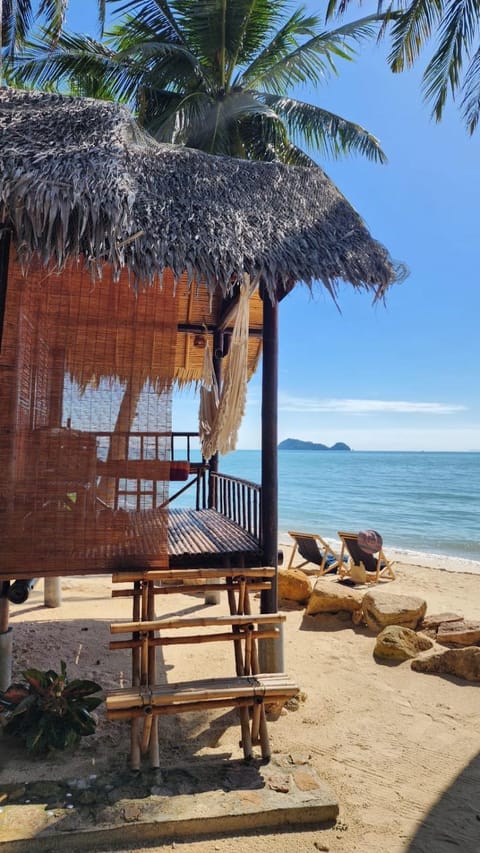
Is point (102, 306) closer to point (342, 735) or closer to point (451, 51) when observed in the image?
point (342, 735)

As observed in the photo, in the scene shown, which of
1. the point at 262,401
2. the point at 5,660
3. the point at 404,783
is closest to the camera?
the point at 404,783

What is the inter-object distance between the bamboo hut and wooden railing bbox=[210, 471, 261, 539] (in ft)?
1.07

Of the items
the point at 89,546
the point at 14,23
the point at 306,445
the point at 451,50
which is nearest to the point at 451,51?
the point at 451,50

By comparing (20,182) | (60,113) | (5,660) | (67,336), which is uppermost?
(60,113)

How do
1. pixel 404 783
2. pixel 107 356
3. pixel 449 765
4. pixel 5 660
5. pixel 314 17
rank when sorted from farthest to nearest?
1. pixel 314 17
2. pixel 5 660
3. pixel 107 356
4. pixel 449 765
5. pixel 404 783

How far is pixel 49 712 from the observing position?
3.13 meters

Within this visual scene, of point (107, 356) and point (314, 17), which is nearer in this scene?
point (107, 356)

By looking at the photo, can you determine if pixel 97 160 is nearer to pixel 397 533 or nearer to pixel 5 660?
pixel 5 660

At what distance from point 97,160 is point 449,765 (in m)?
4.34

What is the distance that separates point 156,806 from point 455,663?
115 inches

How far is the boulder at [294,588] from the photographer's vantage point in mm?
6348

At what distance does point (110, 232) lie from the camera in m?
2.97

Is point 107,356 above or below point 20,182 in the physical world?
below

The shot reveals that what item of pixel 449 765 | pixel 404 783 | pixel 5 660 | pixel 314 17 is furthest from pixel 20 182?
pixel 314 17
